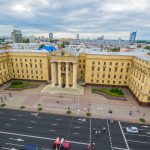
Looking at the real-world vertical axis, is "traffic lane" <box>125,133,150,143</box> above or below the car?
below

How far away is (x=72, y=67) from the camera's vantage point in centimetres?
7381

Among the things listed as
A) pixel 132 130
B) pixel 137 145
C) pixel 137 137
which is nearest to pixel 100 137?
pixel 137 145

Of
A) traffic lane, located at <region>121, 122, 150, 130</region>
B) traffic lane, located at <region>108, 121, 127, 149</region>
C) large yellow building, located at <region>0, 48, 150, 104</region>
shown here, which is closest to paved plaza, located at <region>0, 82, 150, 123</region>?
traffic lane, located at <region>121, 122, 150, 130</region>

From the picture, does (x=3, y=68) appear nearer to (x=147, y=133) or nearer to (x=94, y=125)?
(x=94, y=125)

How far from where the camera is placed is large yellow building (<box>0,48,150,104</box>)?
229ft

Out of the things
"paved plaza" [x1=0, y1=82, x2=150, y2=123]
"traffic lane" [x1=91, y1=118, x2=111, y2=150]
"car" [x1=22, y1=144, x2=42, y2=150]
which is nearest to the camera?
"car" [x1=22, y1=144, x2=42, y2=150]

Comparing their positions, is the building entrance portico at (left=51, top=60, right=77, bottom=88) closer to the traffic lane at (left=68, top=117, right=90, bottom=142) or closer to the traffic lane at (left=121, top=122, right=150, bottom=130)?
the traffic lane at (left=68, top=117, right=90, bottom=142)

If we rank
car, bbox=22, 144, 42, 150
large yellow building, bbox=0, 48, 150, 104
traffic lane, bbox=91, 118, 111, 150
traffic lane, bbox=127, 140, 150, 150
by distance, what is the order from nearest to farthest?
car, bbox=22, 144, 42, 150, traffic lane, bbox=127, 140, 150, 150, traffic lane, bbox=91, 118, 111, 150, large yellow building, bbox=0, 48, 150, 104

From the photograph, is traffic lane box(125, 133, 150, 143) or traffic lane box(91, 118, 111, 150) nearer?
A: traffic lane box(91, 118, 111, 150)

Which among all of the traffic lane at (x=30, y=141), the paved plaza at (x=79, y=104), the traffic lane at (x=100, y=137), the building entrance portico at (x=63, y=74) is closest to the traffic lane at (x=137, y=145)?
the traffic lane at (x=100, y=137)

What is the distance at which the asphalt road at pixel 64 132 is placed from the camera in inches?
1480

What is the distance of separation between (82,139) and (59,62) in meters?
40.9

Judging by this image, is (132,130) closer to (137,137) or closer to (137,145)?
(137,137)

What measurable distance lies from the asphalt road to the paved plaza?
415 cm
